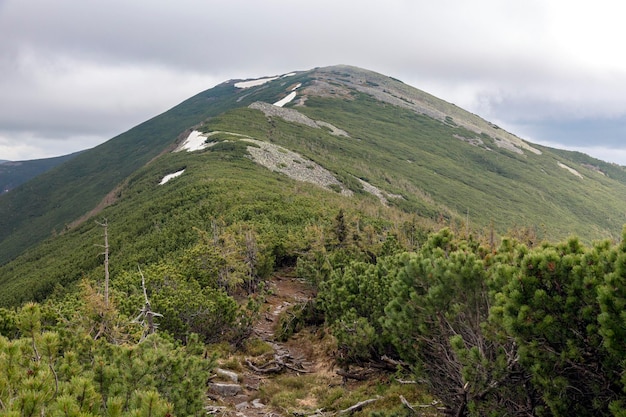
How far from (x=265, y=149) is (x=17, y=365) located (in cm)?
6617

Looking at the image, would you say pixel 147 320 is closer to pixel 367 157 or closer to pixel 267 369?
pixel 267 369

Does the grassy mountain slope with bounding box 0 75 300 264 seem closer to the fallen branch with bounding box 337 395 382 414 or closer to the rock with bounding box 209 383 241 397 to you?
the rock with bounding box 209 383 241 397

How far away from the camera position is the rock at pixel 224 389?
38.4ft

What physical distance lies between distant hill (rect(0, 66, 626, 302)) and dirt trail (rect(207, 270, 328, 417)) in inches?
210

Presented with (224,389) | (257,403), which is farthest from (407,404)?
(224,389)

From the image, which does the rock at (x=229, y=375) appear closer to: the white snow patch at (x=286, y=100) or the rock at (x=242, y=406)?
the rock at (x=242, y=406)

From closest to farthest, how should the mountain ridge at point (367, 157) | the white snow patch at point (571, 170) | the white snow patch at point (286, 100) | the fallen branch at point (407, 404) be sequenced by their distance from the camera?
the fallen branch at point (407, 404)
the mountain ridge at point (367, 157)
the white snow patch at point (286, 100)
the white snow patch at point (571, 170)

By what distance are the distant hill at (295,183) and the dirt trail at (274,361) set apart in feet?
17.5

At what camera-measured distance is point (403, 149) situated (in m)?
123

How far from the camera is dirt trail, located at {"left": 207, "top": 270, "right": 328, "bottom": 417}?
35.7 ft

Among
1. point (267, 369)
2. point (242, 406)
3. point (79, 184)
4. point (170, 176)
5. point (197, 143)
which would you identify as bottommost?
point (267, 369)

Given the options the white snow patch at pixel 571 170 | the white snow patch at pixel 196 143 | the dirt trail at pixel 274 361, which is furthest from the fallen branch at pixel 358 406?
the white snow patch at pixel 571 170

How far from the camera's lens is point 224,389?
11.8m

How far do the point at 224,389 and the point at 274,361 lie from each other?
2.78 metres
